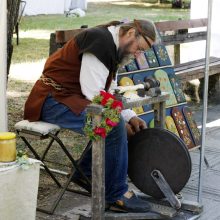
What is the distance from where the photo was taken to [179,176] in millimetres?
3928

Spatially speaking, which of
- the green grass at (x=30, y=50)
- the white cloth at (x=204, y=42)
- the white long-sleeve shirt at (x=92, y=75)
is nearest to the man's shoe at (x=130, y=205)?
the white long-sleeve shirt at (x=92, y=75)

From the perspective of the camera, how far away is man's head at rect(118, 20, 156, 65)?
3693mm

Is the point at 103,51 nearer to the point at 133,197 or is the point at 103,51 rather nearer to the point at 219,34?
the point at 133,197

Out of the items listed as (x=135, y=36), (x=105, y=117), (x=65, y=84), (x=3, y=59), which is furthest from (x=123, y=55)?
(x=3, y=59)

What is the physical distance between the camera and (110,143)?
145 inches

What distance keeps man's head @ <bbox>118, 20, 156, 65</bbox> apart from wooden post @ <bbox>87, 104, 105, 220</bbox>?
54cm

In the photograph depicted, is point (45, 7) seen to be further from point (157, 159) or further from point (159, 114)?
point (157, 159)

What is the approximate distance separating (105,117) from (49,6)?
19479 mm

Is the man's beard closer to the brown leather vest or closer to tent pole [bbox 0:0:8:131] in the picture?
the brown leather vest

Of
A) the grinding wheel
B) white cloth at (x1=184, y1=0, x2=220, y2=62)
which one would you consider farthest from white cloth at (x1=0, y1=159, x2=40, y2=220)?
white cloth at (x1=184, y1=0, x2=220, y2=62)

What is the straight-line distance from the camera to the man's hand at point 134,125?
4.08 meters

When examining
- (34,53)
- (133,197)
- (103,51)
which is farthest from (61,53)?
(34,53)

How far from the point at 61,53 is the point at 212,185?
1.83 metres

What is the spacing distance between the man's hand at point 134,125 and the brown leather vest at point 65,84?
1.24 feet
